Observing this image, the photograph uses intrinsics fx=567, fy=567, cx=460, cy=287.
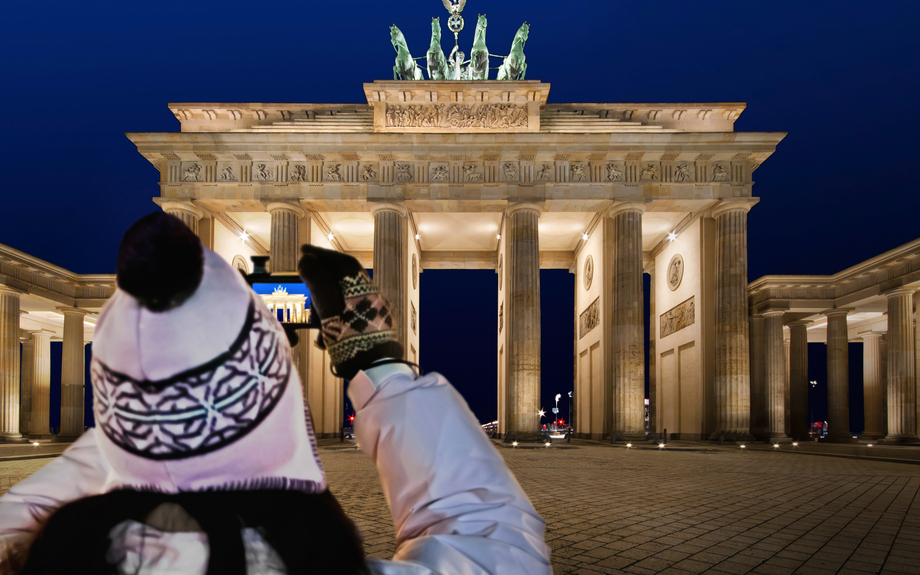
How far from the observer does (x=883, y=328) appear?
1417 inches

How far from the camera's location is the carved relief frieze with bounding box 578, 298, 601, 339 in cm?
2726

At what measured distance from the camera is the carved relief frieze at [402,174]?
77.1 feet

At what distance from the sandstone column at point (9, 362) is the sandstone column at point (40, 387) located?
3618 mm

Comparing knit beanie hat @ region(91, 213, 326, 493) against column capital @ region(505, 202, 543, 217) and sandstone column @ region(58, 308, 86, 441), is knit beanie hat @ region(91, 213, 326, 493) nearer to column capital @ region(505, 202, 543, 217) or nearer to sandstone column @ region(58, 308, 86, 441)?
column capital @ region(505, 202, 543, 217)

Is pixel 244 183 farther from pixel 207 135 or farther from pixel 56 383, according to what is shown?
pixel 56 383

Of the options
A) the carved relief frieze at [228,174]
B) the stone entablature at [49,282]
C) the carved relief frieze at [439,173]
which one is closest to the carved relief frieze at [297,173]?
the carved relief frieze at [228,174]

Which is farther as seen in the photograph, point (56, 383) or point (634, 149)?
point (56, 383)

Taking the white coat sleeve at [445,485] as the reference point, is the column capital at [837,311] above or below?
above

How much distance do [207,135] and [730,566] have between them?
23.5 m

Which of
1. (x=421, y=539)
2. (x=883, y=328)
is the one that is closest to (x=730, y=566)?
(x=421, y=539)

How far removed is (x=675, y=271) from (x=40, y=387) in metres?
36.7

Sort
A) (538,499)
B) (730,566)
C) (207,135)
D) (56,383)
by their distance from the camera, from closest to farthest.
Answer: (730,566) → (538,499) → (207,135) → (56,383)

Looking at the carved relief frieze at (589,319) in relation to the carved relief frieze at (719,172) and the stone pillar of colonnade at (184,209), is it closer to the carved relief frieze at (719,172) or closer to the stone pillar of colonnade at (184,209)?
the carved relief frieze at (719,172)

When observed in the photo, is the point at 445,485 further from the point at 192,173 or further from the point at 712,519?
the point at 192,173
